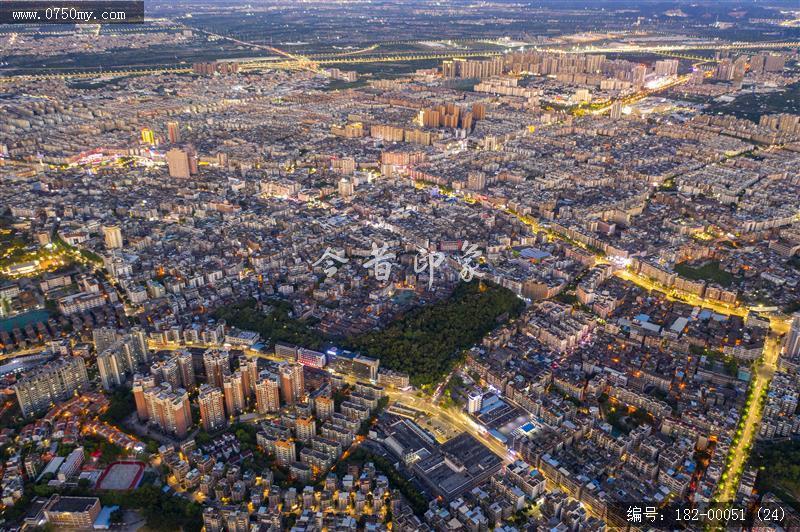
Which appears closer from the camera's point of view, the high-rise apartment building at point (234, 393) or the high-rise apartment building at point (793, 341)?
the high-rise apartment building at point (234, 393)

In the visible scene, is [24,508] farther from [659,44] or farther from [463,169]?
[659,44]

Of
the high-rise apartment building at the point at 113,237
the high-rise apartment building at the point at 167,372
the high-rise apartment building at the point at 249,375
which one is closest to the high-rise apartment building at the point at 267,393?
the high-rise apartment building at the point at 249,375

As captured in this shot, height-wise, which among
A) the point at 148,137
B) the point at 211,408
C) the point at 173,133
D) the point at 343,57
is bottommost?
the point at 211,408

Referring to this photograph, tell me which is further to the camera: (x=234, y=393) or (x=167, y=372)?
(x=167, y=372)

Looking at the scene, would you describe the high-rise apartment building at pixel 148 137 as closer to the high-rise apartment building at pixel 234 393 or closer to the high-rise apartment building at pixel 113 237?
→ the high-rise apartment building at pixel 113 237

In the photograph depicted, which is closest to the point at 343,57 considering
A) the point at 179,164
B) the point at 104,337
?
the point at 179,164

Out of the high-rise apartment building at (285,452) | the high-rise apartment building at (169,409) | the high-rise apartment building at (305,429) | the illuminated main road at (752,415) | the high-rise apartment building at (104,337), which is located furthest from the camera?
the high-rise apartment building at (104,337)

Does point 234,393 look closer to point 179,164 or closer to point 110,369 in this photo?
point 110,369
